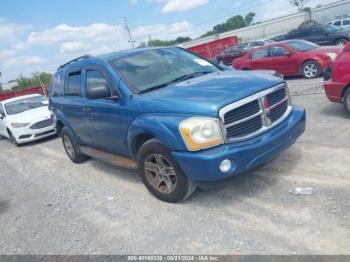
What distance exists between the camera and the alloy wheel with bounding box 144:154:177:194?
14.3 ft

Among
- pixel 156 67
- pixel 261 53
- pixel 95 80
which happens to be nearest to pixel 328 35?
pixel 261 53

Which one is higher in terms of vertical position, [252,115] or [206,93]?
[206,93]

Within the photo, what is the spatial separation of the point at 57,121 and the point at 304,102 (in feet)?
18.3

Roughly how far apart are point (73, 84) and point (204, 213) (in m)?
3.49

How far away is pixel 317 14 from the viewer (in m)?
50.0

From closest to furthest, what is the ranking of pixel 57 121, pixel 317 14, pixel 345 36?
pixel 57 121 < pixel 345 36 < pixel 317 14

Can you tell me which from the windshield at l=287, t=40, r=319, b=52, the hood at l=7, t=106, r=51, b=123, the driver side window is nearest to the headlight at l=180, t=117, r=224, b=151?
the hood at l=7, t=106, r=51, b=123

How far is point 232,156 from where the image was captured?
378 cm

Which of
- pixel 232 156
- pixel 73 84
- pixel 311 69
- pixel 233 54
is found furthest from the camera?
pixel 233 54

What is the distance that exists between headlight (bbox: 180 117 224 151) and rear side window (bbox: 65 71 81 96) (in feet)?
9.52

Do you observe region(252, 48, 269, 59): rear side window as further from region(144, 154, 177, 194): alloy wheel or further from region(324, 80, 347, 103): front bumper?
region(144, 154, 177, 194): alloy wheel

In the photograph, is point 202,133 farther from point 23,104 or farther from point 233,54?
point 233,54

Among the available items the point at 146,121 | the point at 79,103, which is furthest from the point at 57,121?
the point at 146,121

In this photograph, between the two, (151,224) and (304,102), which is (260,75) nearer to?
(151,224)
